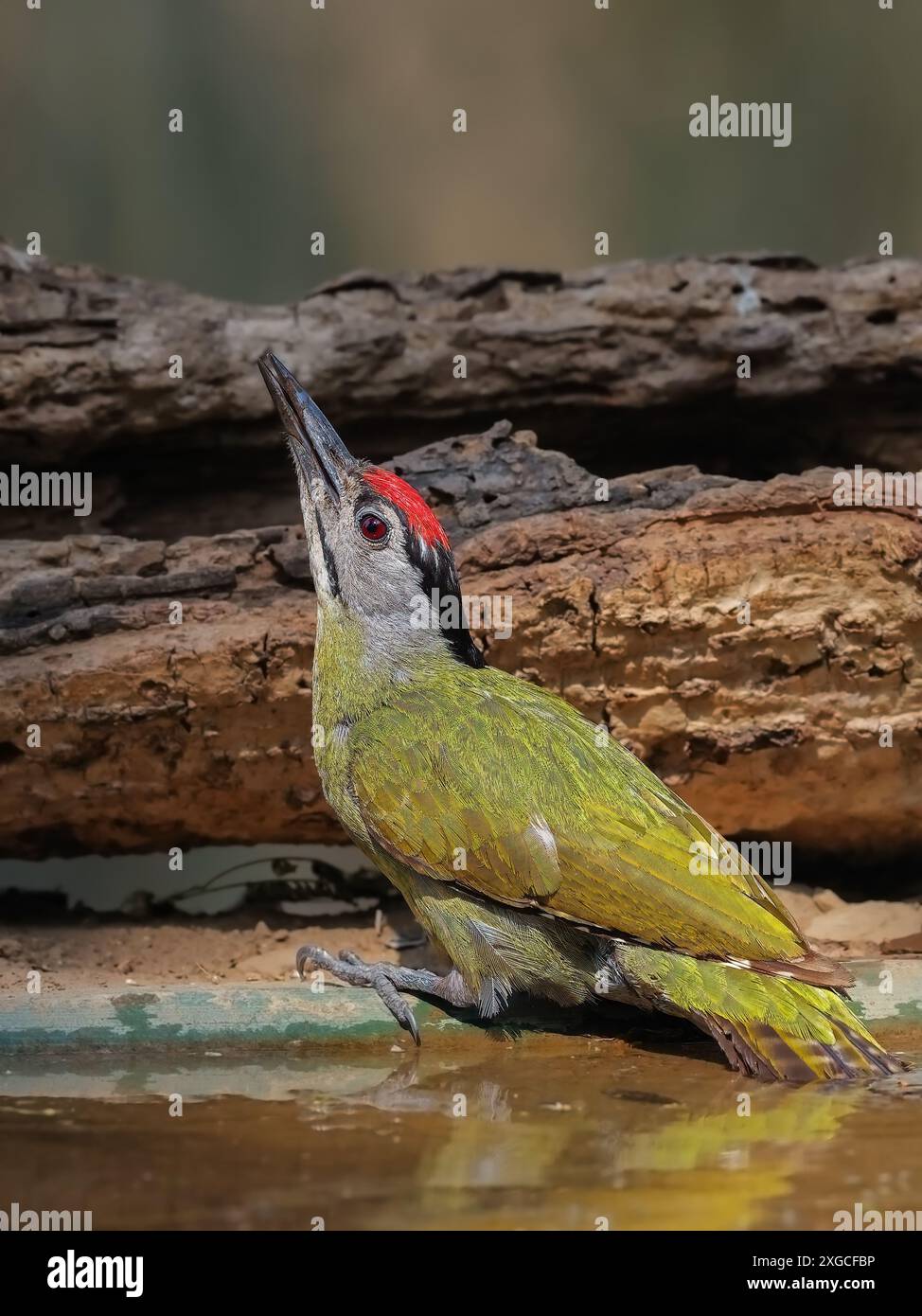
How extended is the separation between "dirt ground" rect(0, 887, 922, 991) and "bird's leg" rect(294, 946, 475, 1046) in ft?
1.68

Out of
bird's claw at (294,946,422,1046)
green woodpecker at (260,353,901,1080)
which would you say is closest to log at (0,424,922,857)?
green woodpecker at (260,353,901,1080)

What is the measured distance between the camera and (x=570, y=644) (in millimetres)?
4797

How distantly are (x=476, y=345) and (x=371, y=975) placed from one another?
2.79 metres

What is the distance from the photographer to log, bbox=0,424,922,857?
4.73 metres

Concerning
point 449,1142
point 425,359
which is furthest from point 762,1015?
point 425,359

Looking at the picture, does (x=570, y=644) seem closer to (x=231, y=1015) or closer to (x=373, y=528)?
(x=373, y=528)

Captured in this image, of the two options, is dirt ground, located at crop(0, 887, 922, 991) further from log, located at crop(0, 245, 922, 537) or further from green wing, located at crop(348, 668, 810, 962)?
log, located at crop(0, 245, 922, 537)

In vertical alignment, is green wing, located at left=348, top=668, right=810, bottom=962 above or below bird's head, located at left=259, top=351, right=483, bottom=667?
below

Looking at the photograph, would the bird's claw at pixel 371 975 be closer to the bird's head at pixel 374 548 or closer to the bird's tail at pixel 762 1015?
the bird's tail at pixel 762 1015

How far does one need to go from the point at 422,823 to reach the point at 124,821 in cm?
173

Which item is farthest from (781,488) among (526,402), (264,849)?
(264,849)

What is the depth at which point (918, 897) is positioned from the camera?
5191 millimetres

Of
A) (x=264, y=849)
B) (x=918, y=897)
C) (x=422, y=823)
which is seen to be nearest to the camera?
(x=422, y=823)

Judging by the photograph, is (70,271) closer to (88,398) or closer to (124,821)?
(88,398)
